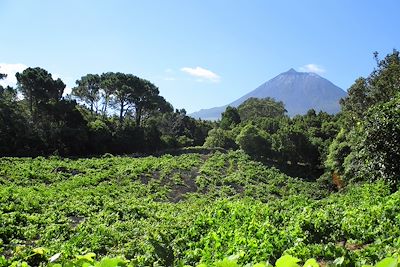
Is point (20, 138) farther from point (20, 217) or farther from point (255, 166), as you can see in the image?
point (20, 217)

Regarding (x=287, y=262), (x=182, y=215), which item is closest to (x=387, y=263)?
(x=287, y=262)

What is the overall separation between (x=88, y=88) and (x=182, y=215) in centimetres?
3567

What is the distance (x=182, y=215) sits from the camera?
1299cm

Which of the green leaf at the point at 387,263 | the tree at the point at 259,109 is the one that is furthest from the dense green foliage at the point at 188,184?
the tree at the point at 259,109

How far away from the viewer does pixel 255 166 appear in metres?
30.4

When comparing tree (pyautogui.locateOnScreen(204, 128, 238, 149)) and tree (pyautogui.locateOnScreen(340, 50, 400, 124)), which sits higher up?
tree (pyautogui.locateOnScreen(340, 50, 400, 124))

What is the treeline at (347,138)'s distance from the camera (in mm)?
9820

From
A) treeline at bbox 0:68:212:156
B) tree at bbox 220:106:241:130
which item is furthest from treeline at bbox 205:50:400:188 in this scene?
treeline at bbox 0:68:212:156

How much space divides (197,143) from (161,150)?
914 cm

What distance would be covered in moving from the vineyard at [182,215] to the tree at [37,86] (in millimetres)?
10287

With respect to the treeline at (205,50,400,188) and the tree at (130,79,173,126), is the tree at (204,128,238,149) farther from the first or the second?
the tree at (130,79,173,126)

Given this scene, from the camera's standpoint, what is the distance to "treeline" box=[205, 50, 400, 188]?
32.2 ft

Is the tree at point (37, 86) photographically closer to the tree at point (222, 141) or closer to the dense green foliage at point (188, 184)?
the dense green foliage at point (188, 184)

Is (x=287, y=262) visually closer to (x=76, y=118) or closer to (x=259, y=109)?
(x=76, y=118)
